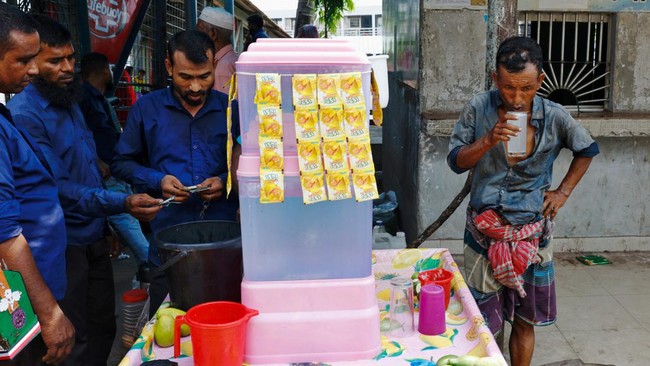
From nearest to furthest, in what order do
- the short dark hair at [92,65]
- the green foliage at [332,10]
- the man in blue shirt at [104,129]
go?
the man in blue shirt at [104,129] < the short dark hair at [92,65] < the green foliage at [332,10]

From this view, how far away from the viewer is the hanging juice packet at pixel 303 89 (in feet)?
5.40

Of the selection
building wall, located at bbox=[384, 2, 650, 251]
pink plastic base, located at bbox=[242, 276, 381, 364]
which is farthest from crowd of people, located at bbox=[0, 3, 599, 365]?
building wall, located at bbox=[384, 2, 650, 251]

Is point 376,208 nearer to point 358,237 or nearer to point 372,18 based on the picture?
point 358,237

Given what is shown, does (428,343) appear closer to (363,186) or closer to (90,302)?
(363,186)

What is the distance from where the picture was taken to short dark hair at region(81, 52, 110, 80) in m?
4.41

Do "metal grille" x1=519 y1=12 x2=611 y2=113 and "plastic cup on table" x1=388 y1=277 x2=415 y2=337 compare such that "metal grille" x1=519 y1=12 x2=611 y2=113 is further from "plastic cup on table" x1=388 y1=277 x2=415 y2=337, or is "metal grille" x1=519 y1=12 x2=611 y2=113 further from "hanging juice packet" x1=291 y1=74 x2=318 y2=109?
"hanging juice packet" x1=291 y1=74 x2=318 y2=109

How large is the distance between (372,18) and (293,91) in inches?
2057

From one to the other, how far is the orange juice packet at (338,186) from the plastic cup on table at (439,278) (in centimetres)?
55

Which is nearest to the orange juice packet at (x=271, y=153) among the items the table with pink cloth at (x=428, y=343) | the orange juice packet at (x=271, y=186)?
the orange juice packet at (x=271, y=186)

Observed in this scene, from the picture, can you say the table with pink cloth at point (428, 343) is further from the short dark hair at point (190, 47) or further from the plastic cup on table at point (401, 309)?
the short dark hair at point (190, 47)

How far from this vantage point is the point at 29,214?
206cm

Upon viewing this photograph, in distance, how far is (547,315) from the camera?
2730 millimetres

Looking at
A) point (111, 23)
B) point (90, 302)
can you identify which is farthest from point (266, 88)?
point (111, 23)

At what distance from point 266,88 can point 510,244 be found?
1410 mm
